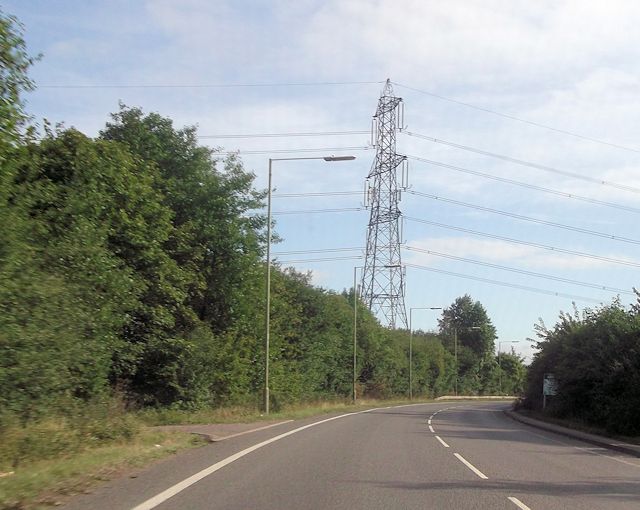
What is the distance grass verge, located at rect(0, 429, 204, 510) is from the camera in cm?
976

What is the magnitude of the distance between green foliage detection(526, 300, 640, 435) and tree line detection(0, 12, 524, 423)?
16132 millimetres

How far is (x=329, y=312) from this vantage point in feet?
192

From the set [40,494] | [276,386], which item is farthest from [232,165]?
[40,494]

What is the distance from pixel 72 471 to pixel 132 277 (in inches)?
635

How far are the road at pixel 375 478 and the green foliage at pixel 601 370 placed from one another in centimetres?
821

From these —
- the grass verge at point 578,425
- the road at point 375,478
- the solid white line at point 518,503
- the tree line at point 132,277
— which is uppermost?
the tree line at point 132,277

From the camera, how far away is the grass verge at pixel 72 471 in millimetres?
9758

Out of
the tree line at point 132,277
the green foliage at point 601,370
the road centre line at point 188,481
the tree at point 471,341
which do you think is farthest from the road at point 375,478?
the tree at point 471,341

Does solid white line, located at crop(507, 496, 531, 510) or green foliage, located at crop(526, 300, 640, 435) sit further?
green foliage, located at crop(526, 300, 640, 435)

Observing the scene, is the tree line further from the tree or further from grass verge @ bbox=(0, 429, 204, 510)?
the tree

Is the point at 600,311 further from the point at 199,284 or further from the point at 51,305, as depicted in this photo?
the point at 51,305

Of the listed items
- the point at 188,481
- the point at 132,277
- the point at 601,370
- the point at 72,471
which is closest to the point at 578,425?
the point at 601,370

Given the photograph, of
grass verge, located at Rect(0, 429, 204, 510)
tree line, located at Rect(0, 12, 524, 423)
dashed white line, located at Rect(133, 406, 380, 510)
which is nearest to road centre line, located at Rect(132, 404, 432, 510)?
dashed white line, located at Rect(133, 406, 380, 510)

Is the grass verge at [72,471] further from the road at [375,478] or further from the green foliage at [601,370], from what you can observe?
the green foliage at [601,370]
